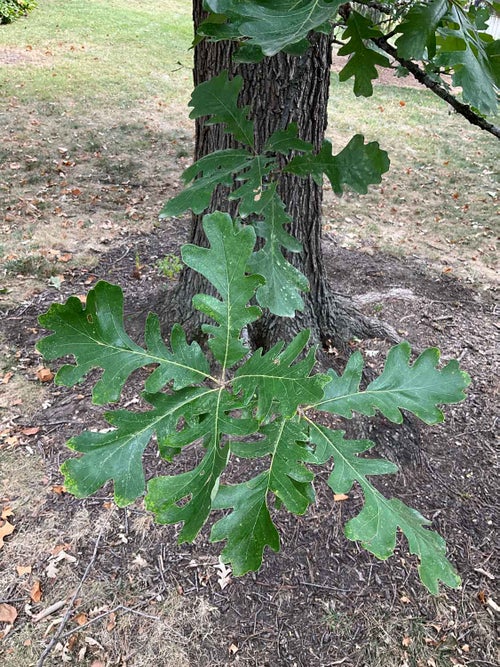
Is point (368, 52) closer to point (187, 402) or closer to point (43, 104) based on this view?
point (187, 402)

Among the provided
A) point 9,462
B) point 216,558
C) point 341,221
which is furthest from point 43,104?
point 216,558

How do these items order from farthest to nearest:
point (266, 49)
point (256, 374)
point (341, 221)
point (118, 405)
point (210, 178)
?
point (341, 221)
point (118, 405)
point (210, 178)
point (256, 374)
point (266, 49)

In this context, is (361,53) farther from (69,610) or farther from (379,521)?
(69,610)

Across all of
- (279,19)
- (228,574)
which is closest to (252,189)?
(279,19)

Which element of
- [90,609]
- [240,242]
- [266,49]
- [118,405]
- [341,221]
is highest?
[266,49]

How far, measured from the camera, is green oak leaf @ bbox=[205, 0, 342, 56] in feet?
2.43

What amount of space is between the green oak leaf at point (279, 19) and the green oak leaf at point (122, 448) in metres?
0.64

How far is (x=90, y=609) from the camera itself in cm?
205

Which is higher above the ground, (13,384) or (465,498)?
(465,498)

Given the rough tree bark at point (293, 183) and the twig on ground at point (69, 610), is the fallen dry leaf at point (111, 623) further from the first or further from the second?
the rough tree bark at point (293, 183)

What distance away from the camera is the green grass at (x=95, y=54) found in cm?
764

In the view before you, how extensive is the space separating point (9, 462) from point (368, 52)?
234 cm

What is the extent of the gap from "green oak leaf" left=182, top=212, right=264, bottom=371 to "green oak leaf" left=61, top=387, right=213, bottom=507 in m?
0.11

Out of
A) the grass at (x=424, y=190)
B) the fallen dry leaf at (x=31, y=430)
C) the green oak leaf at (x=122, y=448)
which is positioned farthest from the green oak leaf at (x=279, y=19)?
the grass at (x=424, y=190)
